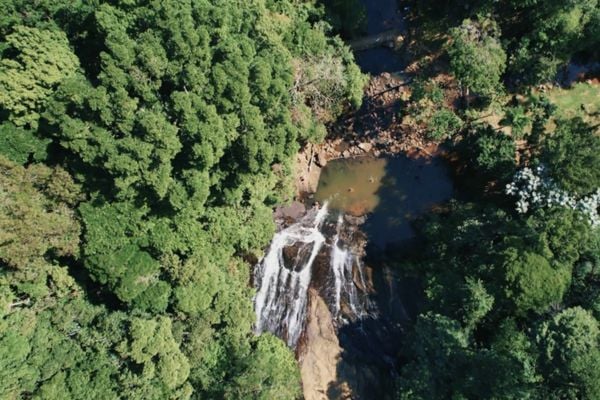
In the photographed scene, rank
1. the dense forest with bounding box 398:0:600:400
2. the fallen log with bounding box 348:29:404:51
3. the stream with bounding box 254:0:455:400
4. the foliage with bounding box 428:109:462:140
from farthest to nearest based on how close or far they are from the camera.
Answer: the fallen log with bounding box 348:29:404:51
the foliage with bounding box 428:109:462:140
the stream with bounding box 254:0:455:400
the dense forest with bounding box 398:0:600:400

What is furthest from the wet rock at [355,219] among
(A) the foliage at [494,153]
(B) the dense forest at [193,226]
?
(A) the foliage at [494,153]

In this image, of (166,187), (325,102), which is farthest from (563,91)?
(166,187)

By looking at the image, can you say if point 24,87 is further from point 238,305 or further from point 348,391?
point 348,391

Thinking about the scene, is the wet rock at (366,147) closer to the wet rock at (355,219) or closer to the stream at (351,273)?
the stream at (351,273)

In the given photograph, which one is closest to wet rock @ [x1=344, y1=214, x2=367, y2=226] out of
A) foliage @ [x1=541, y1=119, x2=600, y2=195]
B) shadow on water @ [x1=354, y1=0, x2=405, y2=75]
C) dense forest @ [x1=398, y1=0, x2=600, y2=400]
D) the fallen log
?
dense forest @ [x1=398, y1=0, x2=600, y2=400]

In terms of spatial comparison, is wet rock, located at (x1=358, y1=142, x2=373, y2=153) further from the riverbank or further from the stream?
the stream

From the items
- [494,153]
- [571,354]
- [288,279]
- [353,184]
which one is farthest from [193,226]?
[571,354]
